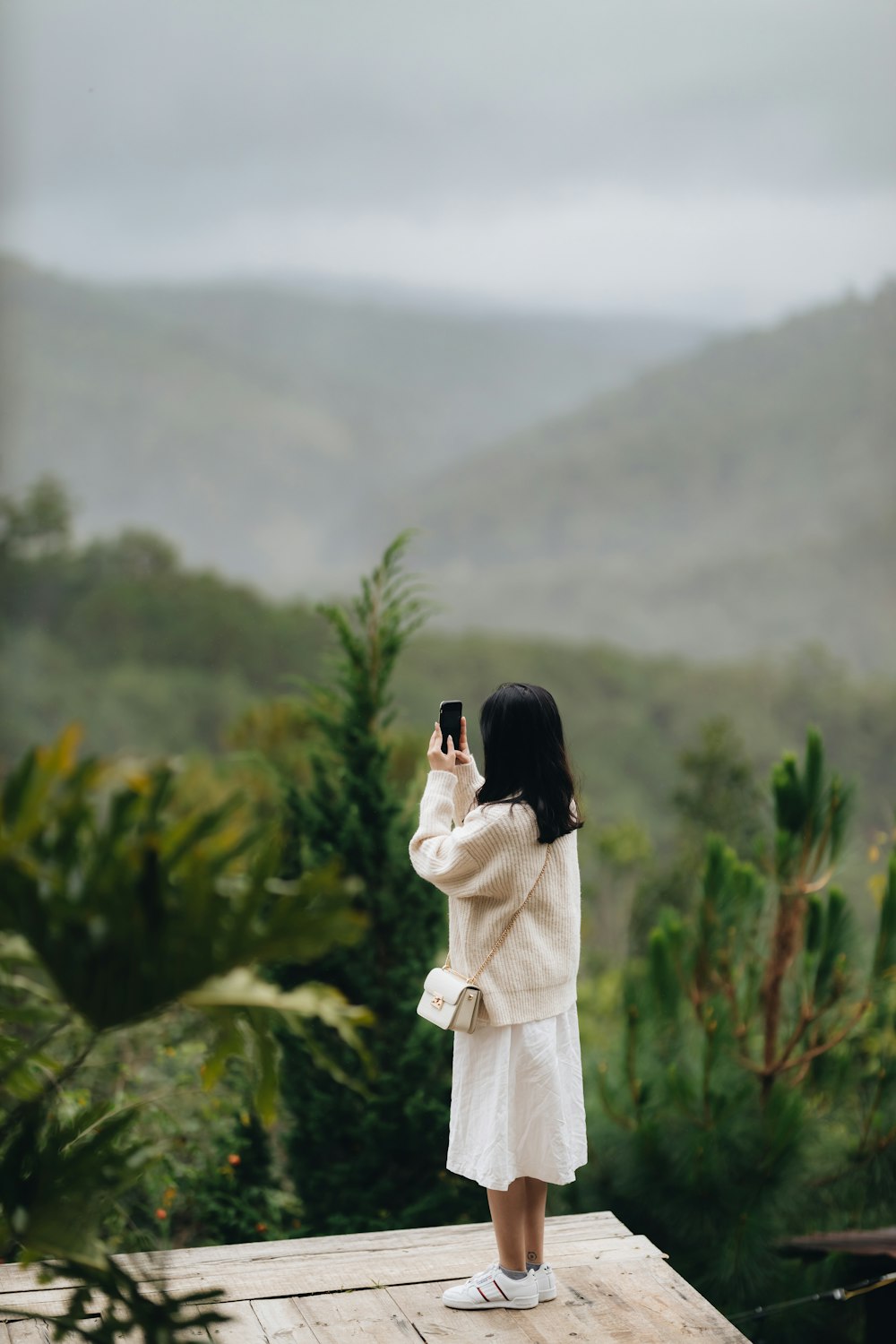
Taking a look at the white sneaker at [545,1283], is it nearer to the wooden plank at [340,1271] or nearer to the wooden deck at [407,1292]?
the wooden deck at [407,1292]

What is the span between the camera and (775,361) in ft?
61.4

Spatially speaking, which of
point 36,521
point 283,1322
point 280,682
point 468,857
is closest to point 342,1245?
point 283,1322

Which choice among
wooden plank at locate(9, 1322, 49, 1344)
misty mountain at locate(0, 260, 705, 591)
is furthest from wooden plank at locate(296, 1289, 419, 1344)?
misty mountain at locate(0, 260, 705, 591)

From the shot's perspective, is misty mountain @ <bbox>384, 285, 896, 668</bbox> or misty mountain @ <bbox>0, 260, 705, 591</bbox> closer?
misty mountain @ <bbox>384, 285, 896, 668</bbox>

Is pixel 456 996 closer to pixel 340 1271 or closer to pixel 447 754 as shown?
pixel 447 754

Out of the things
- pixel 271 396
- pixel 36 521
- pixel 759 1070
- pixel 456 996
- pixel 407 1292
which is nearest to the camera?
pixel 456 996

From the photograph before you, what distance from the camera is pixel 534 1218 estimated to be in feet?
7.23

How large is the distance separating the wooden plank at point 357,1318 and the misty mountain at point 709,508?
52.3 ft

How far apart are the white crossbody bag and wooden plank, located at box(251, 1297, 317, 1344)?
533 millimetres

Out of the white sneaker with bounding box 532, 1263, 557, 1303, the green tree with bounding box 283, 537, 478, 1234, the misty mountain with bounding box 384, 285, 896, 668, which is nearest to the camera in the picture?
the white sneaker with bounding box 532, 1263, 557, 1303

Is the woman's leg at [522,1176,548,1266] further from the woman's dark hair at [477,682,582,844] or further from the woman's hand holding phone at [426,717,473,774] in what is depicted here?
the woman's hand holding phone at [426,717,473,774]

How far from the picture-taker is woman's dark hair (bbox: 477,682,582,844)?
6.89ft

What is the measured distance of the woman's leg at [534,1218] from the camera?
219cm

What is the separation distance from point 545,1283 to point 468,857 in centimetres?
77
